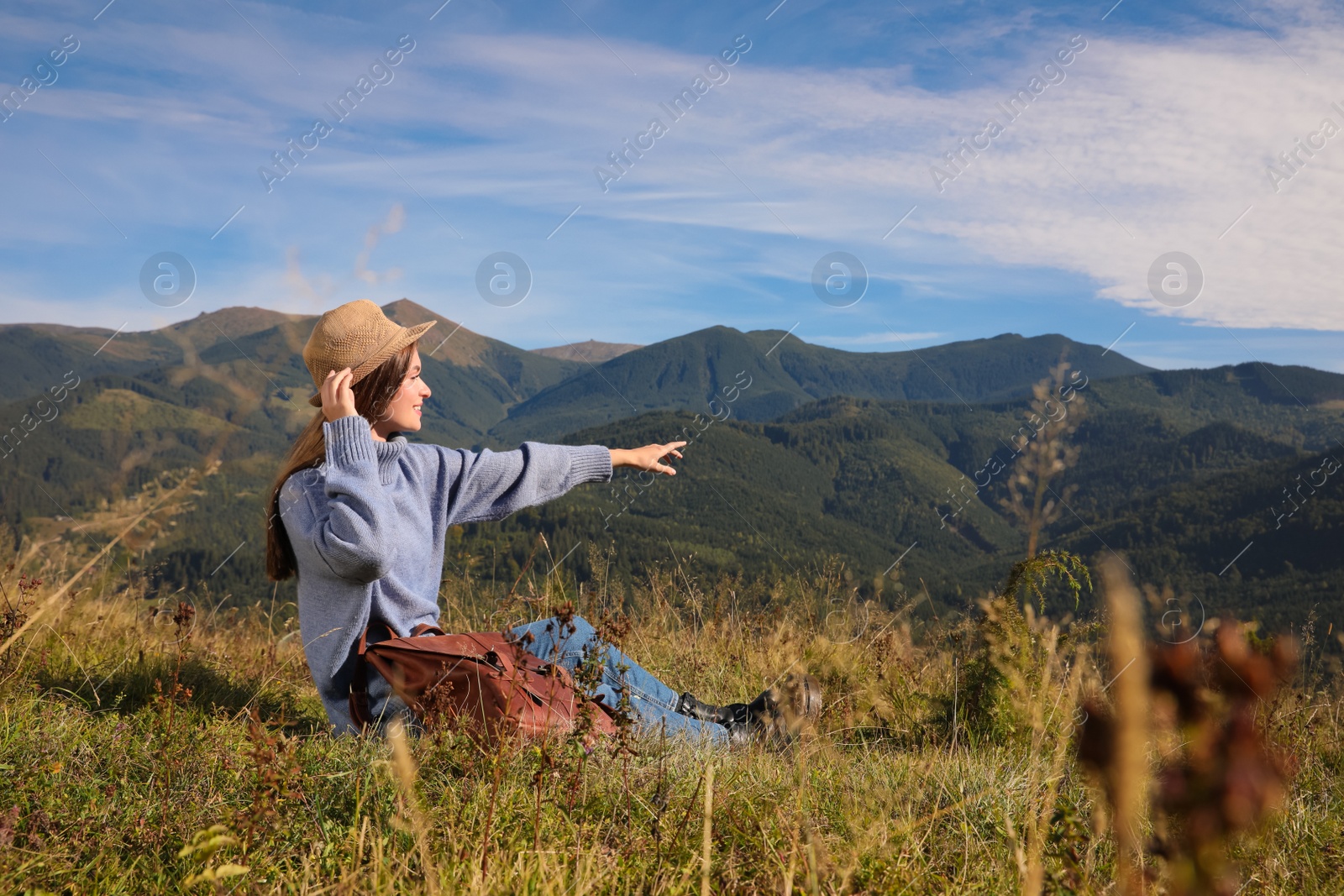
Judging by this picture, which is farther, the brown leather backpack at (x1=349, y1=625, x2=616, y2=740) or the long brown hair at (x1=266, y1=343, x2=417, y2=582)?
the long brown hair at (x1=266, y1=343, x2=417, y2=582)

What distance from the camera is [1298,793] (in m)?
3.25

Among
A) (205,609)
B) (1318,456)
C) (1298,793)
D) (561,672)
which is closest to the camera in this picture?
(561,672)

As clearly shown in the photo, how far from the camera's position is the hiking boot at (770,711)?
3.51 metres

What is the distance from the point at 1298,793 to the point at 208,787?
3.71 m

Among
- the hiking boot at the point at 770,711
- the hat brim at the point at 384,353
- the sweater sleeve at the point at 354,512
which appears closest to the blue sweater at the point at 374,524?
the sweater sleeve at the point at 354,512

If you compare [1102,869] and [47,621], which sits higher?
[47,621]

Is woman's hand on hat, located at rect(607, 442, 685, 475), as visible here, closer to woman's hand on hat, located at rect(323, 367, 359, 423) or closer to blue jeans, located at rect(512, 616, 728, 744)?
blue jeans, located at rect(512, 616, 728, 744)

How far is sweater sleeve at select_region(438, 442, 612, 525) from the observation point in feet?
11.8

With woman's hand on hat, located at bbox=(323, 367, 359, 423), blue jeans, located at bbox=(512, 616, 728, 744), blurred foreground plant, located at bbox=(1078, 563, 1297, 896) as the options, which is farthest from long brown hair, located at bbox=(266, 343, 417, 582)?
blurred foreground plant, located at bbox=(1078, 563, 1297, 896)

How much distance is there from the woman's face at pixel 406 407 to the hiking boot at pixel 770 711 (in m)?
1.62

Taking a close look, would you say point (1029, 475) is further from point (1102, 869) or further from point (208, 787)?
point (208, 787)

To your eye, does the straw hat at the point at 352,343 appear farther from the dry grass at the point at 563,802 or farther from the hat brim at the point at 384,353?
the dry grass at the point at 563,802

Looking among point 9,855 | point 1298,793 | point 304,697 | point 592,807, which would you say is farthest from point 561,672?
point 1298,793

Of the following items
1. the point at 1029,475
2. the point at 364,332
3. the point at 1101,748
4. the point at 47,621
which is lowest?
the point at 47,621
